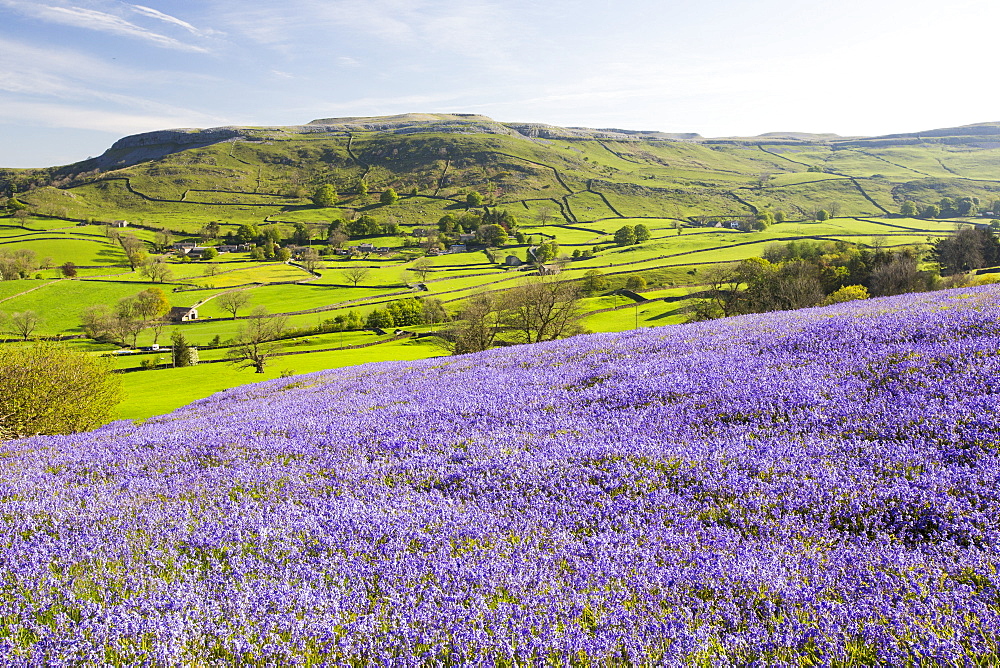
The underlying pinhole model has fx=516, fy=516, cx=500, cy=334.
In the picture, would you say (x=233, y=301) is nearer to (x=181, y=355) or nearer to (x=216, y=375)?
(x=181, y=355)

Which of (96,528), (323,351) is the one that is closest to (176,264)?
(323,351)

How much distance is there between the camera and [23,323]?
98438mm

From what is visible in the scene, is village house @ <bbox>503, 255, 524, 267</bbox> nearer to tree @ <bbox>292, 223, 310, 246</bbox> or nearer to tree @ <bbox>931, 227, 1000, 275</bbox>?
tree @ <bbox>292, 223, 310, 246</bbox>

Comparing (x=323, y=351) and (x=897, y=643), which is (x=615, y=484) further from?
(x=323, y=351)

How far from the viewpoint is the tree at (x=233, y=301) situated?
11150 centimetres

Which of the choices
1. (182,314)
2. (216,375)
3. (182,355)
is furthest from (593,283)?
(182,314)

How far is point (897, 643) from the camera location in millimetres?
4344

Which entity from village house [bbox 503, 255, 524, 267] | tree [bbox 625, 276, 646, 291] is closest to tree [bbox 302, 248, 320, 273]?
village house [bbox 503, 255, 524, 267]

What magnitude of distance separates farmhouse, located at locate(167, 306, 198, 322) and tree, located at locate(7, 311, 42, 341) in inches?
876

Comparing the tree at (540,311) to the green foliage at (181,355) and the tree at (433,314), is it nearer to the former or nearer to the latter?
the tree at (433,314)

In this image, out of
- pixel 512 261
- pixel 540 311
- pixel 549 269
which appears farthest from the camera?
pixel 512 261

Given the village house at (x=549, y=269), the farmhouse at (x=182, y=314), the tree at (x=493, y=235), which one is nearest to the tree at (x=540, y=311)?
the village house at (x=549, y=269)

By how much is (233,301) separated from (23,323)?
35956 millimetres

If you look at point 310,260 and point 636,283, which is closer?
point 636,283
